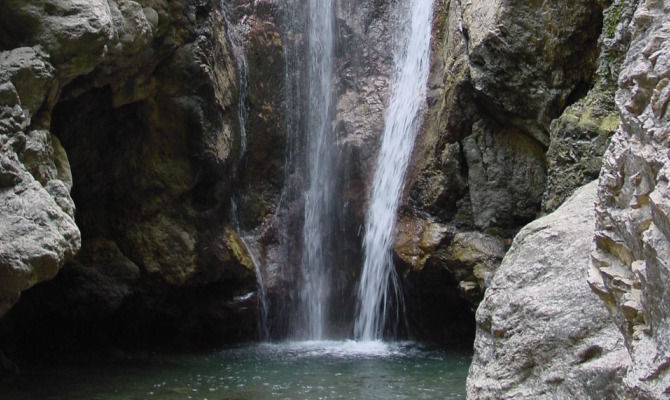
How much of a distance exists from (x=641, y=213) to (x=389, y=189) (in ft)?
34.0

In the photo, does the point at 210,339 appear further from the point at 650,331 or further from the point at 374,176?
the point at 650,331

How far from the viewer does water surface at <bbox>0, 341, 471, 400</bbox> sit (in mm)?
8734

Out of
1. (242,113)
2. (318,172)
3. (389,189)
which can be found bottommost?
(389,189)

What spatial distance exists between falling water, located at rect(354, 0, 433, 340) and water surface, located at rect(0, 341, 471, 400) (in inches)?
44.9

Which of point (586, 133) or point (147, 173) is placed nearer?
point (586, 133)

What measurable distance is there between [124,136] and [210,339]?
411 cm

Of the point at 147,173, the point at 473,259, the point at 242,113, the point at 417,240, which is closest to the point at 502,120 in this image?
the point at 473,259

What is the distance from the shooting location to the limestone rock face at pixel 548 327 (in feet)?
14.0

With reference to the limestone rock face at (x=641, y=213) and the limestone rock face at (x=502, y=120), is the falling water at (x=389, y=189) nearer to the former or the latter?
the limestone rock face at (x=502, y=120)

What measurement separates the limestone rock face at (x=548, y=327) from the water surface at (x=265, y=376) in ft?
12.1

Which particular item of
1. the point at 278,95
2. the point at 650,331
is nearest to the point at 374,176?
the point at 278,95

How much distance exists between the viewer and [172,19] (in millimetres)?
10578

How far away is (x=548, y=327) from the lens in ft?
15.2

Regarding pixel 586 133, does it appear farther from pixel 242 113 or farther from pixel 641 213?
pixel 641 213
